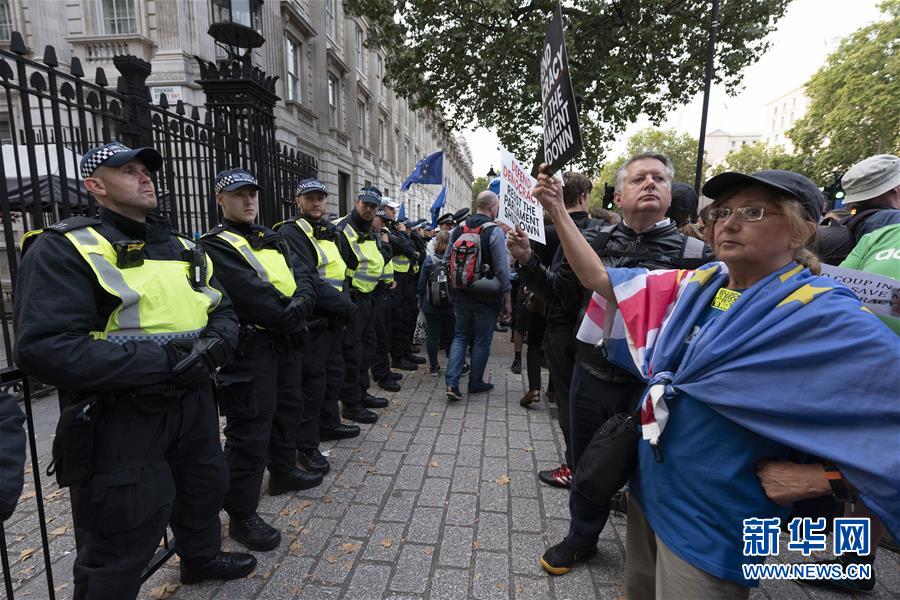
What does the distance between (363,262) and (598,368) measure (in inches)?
121

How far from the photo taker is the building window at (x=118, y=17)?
12391mm

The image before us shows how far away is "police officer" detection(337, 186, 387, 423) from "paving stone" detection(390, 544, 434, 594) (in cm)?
212

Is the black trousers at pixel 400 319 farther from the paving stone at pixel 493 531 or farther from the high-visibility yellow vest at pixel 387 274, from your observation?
the paving stone at pixel 493 531

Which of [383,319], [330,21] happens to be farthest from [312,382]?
[330,21]

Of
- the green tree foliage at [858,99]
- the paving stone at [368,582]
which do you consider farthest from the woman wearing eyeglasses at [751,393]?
the green tree foliage at [858,99]

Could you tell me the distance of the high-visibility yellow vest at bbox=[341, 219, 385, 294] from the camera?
4828 mm

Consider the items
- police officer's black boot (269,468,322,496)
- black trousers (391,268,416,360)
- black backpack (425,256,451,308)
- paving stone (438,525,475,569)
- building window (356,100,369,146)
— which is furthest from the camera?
building window (356,100,369,146)

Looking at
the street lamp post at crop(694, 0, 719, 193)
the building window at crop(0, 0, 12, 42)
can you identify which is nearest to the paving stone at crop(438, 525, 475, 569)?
the street lamp post at crop(694, 0, 719, 193)

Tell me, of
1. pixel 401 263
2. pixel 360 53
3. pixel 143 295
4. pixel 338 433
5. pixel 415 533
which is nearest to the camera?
pixel 143 295

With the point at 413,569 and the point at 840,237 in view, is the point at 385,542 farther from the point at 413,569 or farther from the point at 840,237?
the point at 840,237

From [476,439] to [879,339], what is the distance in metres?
3.65

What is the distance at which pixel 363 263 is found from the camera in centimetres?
489

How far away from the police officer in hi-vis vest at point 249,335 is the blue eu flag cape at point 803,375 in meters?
2.33

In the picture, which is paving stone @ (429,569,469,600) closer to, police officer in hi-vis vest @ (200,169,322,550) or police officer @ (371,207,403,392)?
police officer in hi-vis vest @ (200,169,322,550)
